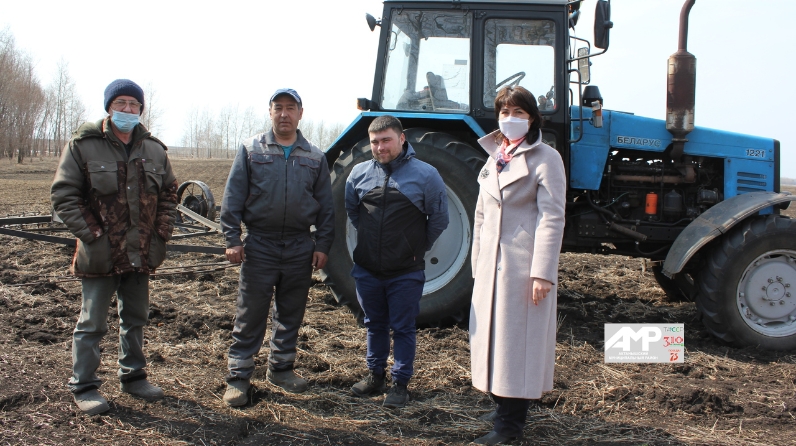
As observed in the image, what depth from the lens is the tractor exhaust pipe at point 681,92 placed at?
4.56 m

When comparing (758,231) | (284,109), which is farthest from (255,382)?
(758,231)

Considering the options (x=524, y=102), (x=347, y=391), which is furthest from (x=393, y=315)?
(x=524, y=102)

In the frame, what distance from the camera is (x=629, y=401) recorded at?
331 centimetres

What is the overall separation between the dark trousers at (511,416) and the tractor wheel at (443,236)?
69.0 inches

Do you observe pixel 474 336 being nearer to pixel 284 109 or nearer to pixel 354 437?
pixel 354 437

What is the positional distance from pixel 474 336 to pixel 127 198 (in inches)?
75.7

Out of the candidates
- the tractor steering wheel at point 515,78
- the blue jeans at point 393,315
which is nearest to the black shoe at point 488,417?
the blue jeans at point 393,315

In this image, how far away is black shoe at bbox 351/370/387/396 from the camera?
11.0ft

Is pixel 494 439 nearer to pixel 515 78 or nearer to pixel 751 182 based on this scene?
pixel 515 78

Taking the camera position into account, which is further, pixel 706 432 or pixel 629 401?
pixel 629 401

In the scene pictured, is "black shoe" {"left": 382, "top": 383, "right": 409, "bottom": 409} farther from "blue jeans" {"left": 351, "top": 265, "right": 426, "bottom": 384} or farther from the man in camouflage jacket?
the man in camouflage jacket

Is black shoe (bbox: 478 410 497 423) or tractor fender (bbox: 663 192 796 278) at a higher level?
tractor fender (bbox: 663 192 796 278)
